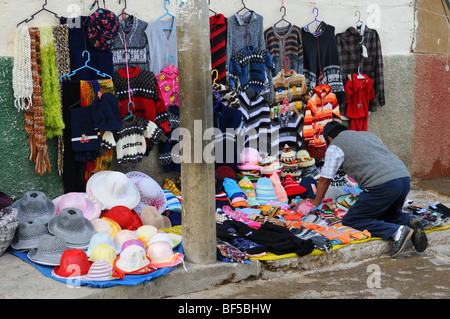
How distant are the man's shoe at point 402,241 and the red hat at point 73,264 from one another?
296 centimetres

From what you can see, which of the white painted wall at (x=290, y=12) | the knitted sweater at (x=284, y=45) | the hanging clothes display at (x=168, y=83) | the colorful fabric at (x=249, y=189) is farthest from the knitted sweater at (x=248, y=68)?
the colorful fabric at (x=249, y=189)

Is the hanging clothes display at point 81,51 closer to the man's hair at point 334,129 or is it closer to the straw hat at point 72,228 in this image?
the straw hat at point 72,228

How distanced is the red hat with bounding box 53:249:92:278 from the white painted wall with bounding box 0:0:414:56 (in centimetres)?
215

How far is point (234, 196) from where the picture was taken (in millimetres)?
6359

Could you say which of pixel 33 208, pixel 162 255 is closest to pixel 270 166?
pixel 162 255

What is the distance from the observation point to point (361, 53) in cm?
785

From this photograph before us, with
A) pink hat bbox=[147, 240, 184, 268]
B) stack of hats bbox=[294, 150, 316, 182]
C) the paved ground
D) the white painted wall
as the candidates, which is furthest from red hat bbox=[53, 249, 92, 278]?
stack of hats bbox=[294, 150, 316, 182]

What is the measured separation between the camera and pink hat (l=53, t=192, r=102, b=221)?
5.25 m

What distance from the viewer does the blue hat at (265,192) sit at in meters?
6.61

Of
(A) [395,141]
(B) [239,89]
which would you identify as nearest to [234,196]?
(B) [239,89]

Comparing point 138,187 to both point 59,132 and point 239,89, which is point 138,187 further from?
point 239,89

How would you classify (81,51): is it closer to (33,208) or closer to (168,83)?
(168,83)

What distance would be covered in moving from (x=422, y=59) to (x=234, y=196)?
13.8ft

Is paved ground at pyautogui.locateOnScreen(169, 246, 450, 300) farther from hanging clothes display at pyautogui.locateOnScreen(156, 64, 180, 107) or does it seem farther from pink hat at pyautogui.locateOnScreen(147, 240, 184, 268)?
hanging clothes display at pyautogui.locateOnScreen(156, 64, 180, 107)
